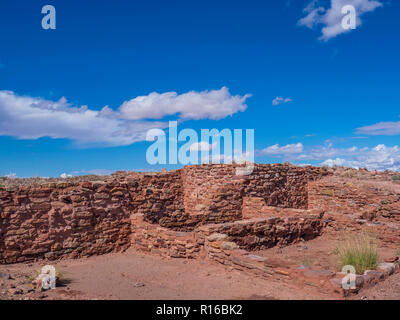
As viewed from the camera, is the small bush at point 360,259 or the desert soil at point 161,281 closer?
the desert soil at point 161,281

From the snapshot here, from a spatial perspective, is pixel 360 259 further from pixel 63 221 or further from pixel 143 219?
pixel 63 221

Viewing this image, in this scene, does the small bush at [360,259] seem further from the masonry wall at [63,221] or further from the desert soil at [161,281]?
the masonry wall at [63,221]

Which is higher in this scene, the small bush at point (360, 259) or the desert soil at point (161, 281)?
the small bush at point (360, 259)

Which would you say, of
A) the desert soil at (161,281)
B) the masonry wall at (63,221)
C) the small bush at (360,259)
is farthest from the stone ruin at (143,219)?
the small bush at (360,259)

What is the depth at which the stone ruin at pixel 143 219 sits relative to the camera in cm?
783

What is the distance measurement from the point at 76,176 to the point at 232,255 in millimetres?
9923

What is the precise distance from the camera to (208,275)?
6.61 metres

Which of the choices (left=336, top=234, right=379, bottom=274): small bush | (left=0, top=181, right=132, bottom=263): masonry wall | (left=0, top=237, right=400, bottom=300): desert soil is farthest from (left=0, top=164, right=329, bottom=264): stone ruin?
(left=336, top=234, right=379, bottom=274): small bush

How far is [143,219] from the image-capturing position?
9.41 metres

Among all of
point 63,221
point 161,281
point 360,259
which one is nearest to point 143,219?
point 63,221

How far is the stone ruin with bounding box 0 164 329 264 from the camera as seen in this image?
783 cm

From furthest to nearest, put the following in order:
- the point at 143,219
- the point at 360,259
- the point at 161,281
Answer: the point at 143,219
the point at 161,281
the point at 360,259
